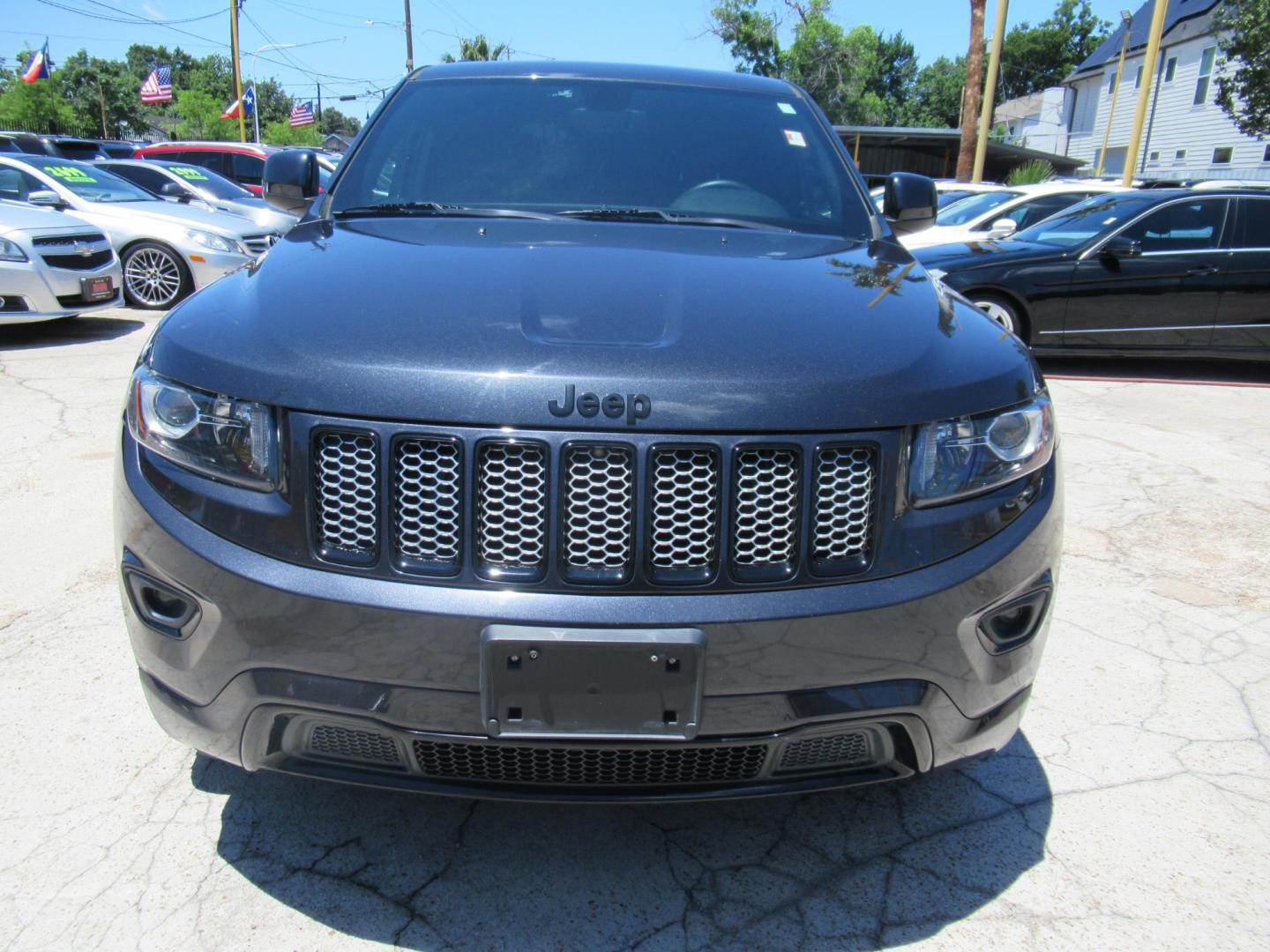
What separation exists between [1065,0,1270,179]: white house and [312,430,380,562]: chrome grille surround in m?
29.9

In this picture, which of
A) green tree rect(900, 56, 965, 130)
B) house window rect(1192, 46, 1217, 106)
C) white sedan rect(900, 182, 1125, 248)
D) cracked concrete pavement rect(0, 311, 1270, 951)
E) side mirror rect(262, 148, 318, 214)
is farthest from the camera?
green tree rect(900, 56, 965, 130)

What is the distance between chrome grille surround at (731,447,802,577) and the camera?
5.64 ft

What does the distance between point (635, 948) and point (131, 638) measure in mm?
1177

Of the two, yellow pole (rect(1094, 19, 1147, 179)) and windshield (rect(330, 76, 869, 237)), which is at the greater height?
yellow pole (rect(1094, 19, 1147, 179))

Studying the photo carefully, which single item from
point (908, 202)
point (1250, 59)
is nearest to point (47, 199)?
point (908, 202)

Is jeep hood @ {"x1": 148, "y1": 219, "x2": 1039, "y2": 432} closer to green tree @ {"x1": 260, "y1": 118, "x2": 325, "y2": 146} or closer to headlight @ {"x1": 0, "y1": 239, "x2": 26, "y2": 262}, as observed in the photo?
headlight @ {"x1": 0, "y1": 239, "x2": 26, "y2": 262}

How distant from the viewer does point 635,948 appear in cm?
197

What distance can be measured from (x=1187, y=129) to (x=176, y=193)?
1486 inches

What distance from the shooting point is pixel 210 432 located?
1.81 m

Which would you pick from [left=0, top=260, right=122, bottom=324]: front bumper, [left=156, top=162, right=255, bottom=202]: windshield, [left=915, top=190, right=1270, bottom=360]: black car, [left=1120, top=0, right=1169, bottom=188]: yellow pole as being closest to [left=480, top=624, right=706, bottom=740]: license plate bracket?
[left=915, top=190, right=1270, bottom=360]: black car

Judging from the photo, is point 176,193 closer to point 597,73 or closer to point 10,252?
point 10,252

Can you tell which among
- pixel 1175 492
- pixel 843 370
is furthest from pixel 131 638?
pixel 1175 492

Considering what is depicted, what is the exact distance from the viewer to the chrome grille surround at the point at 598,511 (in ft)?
5.50

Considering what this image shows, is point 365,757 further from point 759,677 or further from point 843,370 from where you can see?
point 843,370
